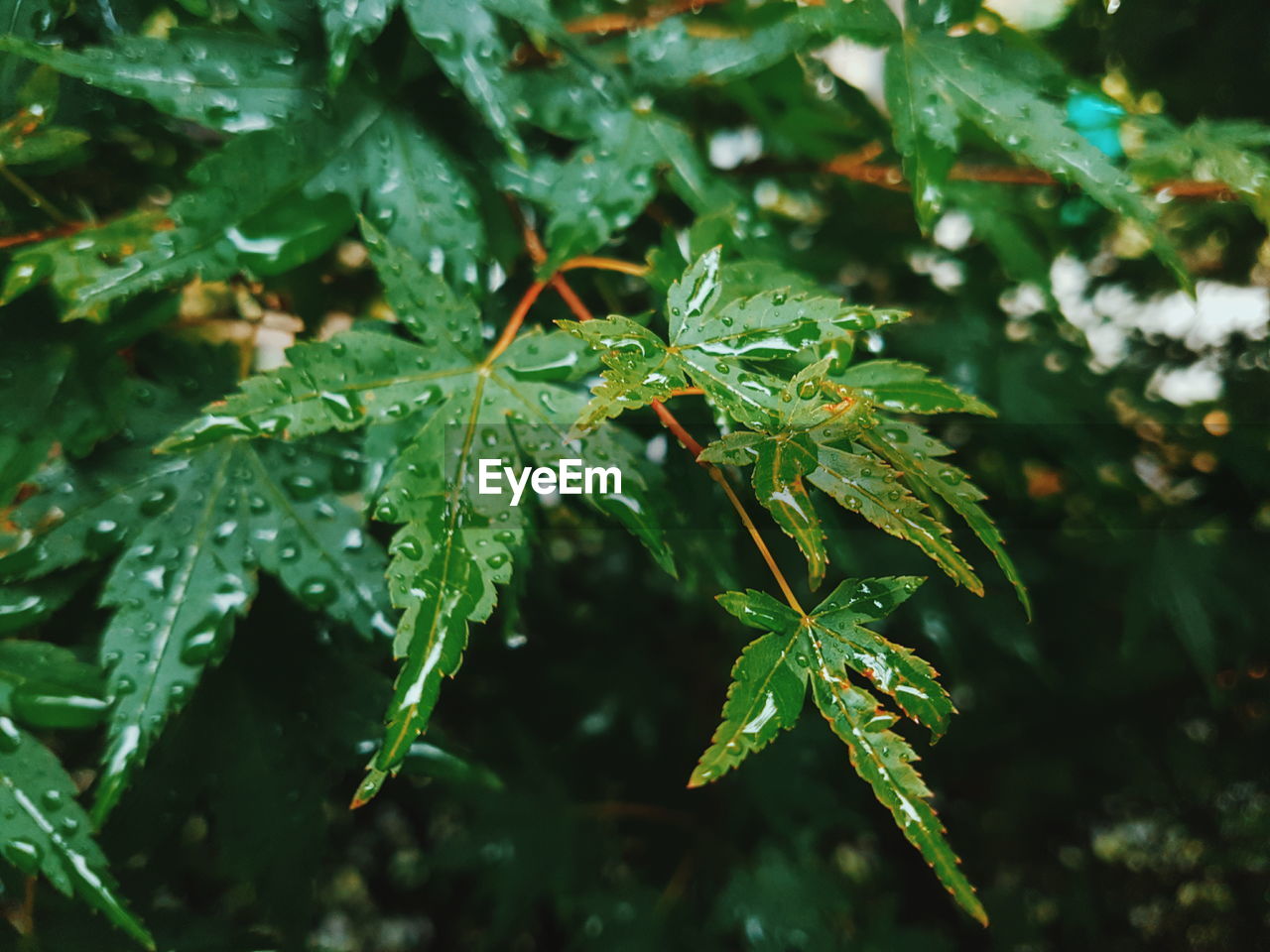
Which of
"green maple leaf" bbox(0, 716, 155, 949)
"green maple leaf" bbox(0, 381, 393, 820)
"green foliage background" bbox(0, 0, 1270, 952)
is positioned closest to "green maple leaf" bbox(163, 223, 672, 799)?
"green foliage background" bbox(0, 0, 1270, 952)

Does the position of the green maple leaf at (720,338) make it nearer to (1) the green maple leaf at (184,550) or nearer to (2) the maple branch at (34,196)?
(1) the green maple leaf at (184,550)

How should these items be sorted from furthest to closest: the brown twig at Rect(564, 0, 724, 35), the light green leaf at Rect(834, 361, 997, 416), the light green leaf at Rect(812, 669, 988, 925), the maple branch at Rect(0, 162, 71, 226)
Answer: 1. the brown twig at Rect(564, 0, 724, 35)
2. the maple branch at Rect(0, 162, 71, 226)
3. the light green leaf at Rect(834, 361, 997, 416)
4. the light green leaf at Rect(812, 669, 988, 925)

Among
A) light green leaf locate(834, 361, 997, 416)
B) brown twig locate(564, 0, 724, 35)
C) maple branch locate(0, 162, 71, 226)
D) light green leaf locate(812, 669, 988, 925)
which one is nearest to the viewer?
light green leaf locate(812, 669, 988, 925)

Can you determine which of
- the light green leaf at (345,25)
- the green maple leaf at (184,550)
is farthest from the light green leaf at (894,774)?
the light green leaf at (345,25)

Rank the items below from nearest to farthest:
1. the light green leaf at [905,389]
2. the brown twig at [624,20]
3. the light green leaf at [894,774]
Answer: the light green leaf at [894,774], the light green leaf at [905,389], the brown twig at [624,20]

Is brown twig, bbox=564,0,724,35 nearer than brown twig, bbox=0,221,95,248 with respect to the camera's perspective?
No

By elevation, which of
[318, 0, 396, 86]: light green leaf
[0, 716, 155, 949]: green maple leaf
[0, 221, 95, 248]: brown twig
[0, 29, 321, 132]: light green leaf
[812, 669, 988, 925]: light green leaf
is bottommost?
[0, 716, 155, 949]: green maple leaf

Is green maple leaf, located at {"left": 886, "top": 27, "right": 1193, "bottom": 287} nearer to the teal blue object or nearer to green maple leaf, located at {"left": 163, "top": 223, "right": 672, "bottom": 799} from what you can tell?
the teal blue object

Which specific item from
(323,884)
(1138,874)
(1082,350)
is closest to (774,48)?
(1082,350)
